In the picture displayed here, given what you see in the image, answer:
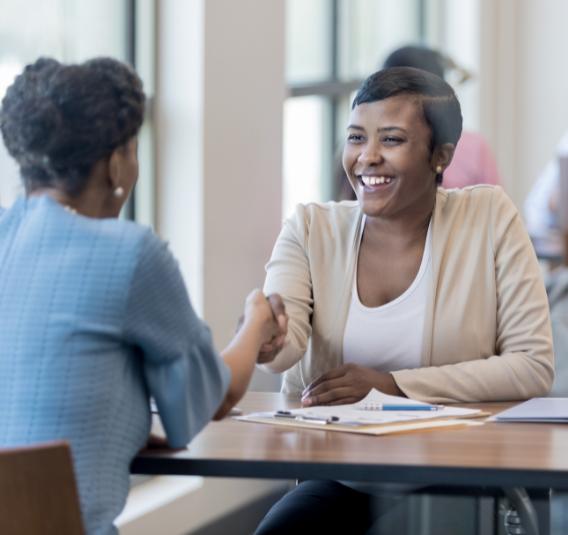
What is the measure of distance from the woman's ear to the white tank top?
0.88 ft

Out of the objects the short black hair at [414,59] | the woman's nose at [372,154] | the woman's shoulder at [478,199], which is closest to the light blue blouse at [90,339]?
the woman's nose at [372,154]

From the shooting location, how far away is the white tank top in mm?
1658

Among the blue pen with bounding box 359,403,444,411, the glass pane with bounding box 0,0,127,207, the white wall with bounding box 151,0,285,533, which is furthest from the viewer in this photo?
the white wall with bounding box 151,0,285,533

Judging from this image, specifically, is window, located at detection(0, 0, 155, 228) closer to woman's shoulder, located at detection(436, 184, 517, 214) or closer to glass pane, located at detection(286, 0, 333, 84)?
woman's shoulder, located at detection(436, 184, 517, 214)

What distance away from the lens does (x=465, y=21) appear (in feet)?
20.1

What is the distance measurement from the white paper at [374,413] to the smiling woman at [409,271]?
0.44ft

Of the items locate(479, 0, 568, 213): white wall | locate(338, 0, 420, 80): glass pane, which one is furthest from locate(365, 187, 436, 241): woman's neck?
locate(479, 0, 568, 213): white wall

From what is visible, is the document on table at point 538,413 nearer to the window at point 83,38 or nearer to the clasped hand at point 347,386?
the clasped hand at point 347,386

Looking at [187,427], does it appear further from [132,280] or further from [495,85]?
[495,85]

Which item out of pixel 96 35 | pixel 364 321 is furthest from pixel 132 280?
pixel 96 35

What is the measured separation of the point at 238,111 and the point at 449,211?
1.31 meters

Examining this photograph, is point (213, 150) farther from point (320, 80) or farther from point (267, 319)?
point (320, 80)

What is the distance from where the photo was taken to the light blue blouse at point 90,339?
3.14 ft

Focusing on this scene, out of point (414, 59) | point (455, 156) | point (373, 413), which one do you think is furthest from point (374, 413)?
point (455, 156)
